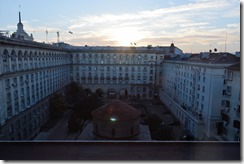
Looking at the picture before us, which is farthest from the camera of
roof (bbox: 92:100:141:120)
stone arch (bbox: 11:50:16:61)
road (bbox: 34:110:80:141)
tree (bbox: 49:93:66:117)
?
tree (bbox: 49:93:66:117)

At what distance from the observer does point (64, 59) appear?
150ft

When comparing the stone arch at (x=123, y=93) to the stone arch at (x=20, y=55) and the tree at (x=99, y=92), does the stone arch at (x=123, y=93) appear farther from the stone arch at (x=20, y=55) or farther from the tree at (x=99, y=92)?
the stone arch at (x=20, y=55)

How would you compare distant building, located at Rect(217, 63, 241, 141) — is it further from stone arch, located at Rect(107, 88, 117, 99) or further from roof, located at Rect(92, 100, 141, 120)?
stone arch, located at Rect(107, 88, 117, 99)

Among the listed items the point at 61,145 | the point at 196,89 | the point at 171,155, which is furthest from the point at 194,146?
the point at 196,89

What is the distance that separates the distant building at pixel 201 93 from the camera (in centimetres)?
2292

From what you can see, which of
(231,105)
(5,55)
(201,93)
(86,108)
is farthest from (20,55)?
(231,105)

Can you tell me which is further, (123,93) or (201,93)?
(123,93)

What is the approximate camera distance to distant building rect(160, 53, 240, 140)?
22922 mm

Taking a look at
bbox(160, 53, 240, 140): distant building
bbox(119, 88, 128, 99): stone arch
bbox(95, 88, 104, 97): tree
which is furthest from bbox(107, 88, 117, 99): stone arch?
bbox(160, 53, 240, 140): distant building

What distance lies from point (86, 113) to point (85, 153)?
Result: 23.7 meters

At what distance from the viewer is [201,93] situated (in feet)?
85.0

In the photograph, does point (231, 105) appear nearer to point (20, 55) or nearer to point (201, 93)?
point (201, 93)

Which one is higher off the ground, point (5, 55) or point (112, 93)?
point (5, 55)

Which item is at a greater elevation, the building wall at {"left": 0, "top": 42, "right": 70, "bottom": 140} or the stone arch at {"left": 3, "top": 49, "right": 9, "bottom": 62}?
the stone arch at {"left": 3, "top": 49, "right": 9, "bottom": 62}
